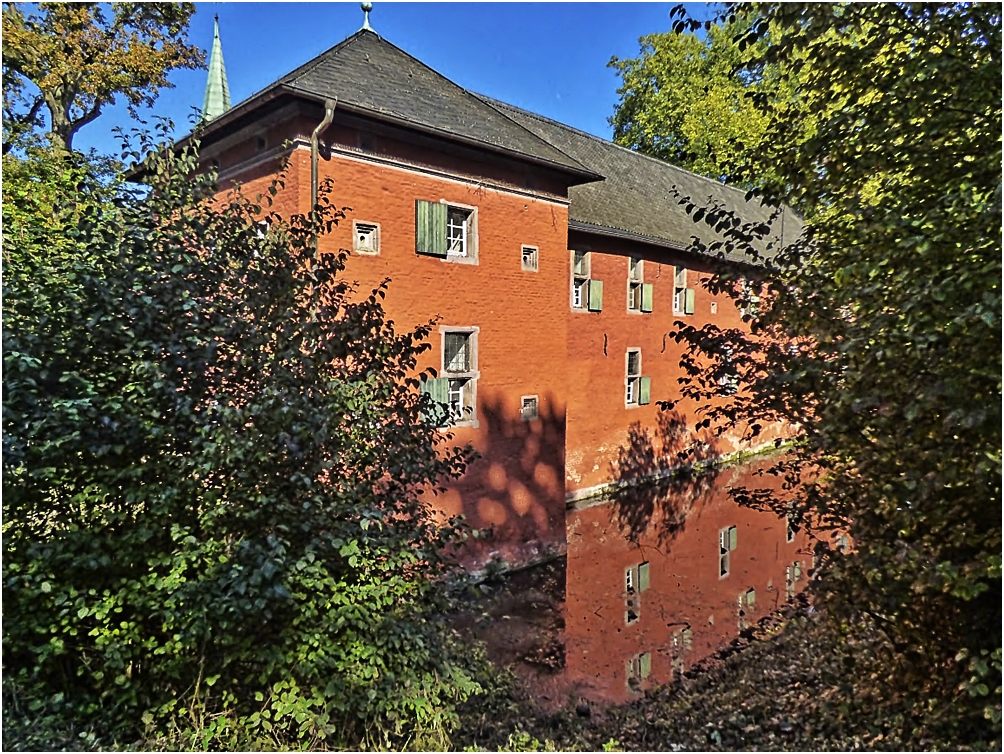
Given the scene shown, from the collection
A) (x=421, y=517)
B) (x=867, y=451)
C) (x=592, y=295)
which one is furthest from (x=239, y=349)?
(x=592, y=295)

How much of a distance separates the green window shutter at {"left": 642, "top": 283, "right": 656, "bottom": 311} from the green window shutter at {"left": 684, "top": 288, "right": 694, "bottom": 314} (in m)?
1.63

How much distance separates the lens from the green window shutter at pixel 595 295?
12.7 meters

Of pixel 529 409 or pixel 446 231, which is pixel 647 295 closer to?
pixel 529 409

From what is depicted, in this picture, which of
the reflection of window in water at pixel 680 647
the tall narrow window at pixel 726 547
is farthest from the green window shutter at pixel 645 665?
the tall narrow window at pixel 726 547

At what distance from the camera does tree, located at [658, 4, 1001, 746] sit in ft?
9.32

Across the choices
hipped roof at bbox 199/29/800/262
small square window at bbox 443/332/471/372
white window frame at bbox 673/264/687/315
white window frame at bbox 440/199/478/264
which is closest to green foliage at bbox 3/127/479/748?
hipped roof at bbox 199/29/800/262

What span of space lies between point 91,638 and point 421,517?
2.13 meters

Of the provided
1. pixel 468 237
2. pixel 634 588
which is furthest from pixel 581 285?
pixel 634 588

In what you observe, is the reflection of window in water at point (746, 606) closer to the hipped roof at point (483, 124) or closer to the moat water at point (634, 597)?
the moat water at point (634, 597)

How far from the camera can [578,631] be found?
8.23m

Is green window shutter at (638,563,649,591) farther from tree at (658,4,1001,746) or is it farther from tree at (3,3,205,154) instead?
tree at (3,3,205,154)

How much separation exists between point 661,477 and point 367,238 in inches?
397

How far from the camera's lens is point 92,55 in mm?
8617

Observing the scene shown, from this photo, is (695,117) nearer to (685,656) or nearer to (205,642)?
(685,656)
